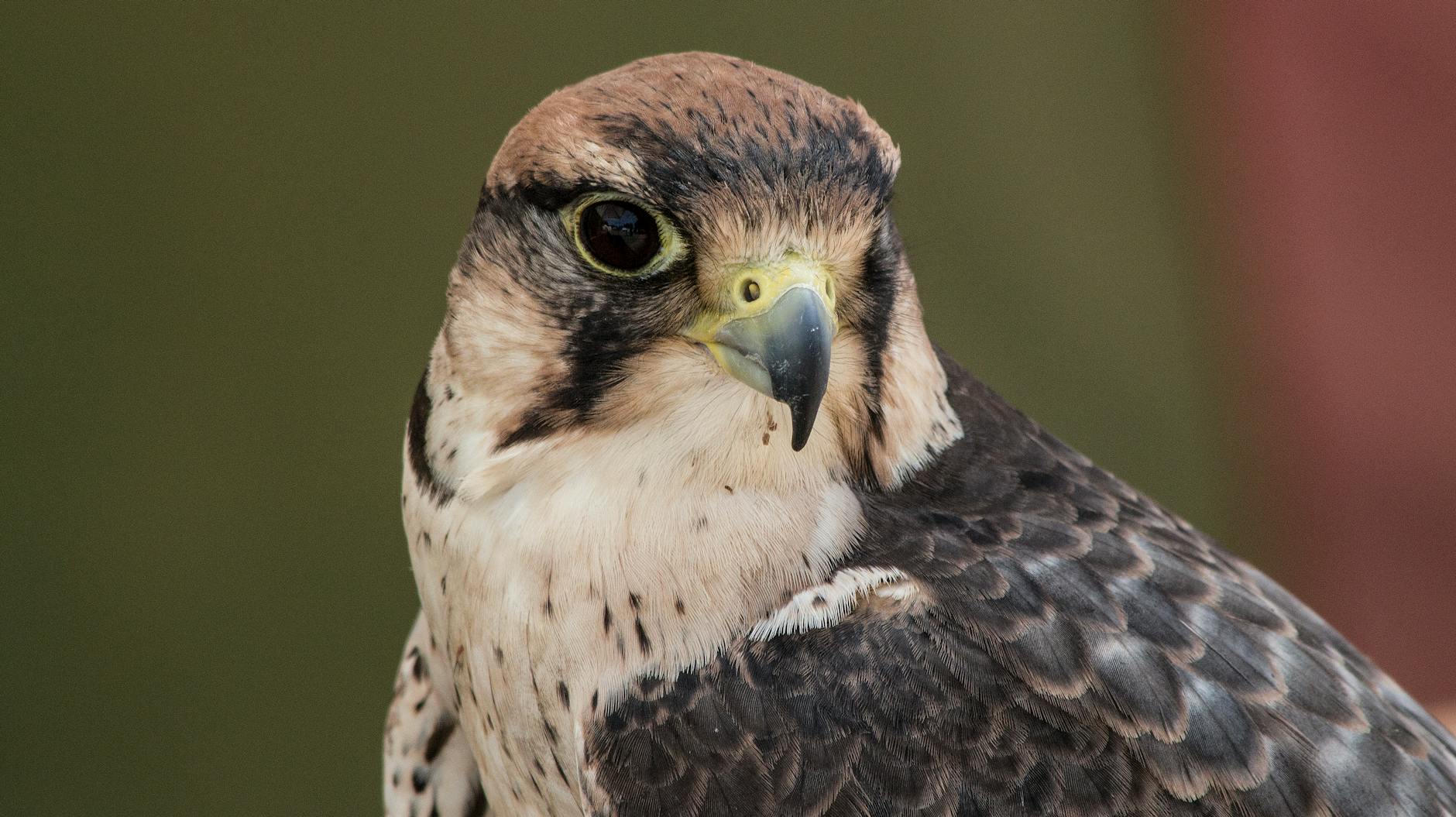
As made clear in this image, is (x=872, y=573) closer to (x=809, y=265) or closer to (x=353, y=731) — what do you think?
(x=809, y=265)

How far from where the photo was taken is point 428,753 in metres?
1.97

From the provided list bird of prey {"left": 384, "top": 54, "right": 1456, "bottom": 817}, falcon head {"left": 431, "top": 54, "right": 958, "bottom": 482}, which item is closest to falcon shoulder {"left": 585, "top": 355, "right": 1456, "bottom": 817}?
bird of prey {"left": 384, "top": 54, "right": 1456, "bottom": 817}

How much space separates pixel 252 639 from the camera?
3891mm

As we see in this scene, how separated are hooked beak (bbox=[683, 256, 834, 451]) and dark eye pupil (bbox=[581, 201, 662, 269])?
0.09m

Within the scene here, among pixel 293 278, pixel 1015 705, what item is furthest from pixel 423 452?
pixel 293 278

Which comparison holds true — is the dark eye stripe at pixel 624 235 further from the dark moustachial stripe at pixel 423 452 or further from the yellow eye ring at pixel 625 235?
the dark moustachial stripe at pixel 423 452

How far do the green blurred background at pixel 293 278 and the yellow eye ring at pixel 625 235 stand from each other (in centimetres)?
222

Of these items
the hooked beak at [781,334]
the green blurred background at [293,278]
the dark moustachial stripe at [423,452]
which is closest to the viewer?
the hooked beak at [781,334]

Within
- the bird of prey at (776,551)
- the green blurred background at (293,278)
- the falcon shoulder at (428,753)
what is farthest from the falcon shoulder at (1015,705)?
the green blurred background at (293,278)

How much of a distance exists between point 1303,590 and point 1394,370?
94 cm

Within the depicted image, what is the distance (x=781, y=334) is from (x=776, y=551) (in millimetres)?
304

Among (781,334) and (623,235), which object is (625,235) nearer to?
(623,235)

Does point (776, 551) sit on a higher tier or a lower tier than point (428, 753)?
higher

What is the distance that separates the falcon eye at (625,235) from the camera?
1401 millimetres
